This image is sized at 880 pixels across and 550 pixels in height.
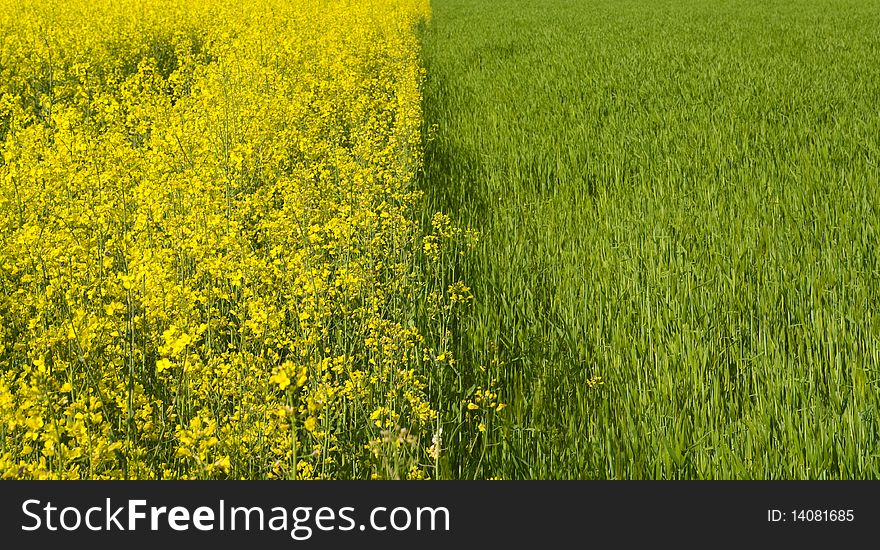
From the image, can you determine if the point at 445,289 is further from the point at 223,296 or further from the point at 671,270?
the point at 223,296

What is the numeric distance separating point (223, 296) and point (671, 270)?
2.18m

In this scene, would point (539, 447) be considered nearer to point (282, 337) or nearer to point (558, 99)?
point (282, 337)

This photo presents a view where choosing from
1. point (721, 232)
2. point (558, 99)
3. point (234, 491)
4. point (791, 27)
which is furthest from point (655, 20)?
point (234, 491)

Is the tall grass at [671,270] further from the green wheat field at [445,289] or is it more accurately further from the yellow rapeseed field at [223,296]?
the yellow rapeseed field at [223,296]

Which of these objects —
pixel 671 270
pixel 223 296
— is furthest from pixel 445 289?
pixel 223 296

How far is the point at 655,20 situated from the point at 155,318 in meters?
17.4

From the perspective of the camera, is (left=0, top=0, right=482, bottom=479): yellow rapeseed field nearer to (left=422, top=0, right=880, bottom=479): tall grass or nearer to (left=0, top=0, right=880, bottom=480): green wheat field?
(left=0, top=0, right=880, bottom=480): green wheat field

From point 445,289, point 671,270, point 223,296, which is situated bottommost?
point 445,289

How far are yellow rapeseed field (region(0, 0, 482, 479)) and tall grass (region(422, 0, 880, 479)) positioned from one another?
14.5 inches

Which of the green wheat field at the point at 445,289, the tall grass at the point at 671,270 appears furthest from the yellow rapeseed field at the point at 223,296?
the tall grass at the point at 671,270

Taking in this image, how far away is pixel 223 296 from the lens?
296 centimetres

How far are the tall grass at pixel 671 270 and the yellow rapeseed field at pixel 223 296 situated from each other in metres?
0.37

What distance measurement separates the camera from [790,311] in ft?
11.4

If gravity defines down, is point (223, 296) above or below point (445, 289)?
above
